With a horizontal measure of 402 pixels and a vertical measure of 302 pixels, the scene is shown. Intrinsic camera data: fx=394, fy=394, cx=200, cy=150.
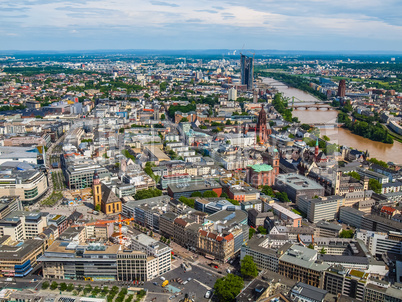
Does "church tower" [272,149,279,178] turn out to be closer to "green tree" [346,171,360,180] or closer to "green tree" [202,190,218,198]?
"green tree" [346,171,360,180]

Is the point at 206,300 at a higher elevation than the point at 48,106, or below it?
below

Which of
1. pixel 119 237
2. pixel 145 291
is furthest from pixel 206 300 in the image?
pixel 119 237

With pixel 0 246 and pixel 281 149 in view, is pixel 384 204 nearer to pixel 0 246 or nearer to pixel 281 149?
pixel 281 149

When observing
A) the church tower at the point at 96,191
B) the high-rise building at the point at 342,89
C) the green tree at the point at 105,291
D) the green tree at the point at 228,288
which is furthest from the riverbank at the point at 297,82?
the green tree at the point at 105,291

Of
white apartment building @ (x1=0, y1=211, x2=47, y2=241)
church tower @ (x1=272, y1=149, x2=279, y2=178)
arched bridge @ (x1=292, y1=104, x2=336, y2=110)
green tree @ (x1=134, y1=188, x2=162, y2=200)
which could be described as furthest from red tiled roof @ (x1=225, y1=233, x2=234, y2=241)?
arched bridge @ (x1=292, y1=104, x2=336, y2=110)

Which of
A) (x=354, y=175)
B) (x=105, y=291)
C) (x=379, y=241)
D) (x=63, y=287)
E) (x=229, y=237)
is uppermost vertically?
(x=354, y=175)

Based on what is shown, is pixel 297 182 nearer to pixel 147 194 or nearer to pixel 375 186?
pixel 375 186

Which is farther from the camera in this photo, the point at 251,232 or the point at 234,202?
Result: the point at 234,202

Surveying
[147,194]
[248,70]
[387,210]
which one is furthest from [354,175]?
[248,70]
